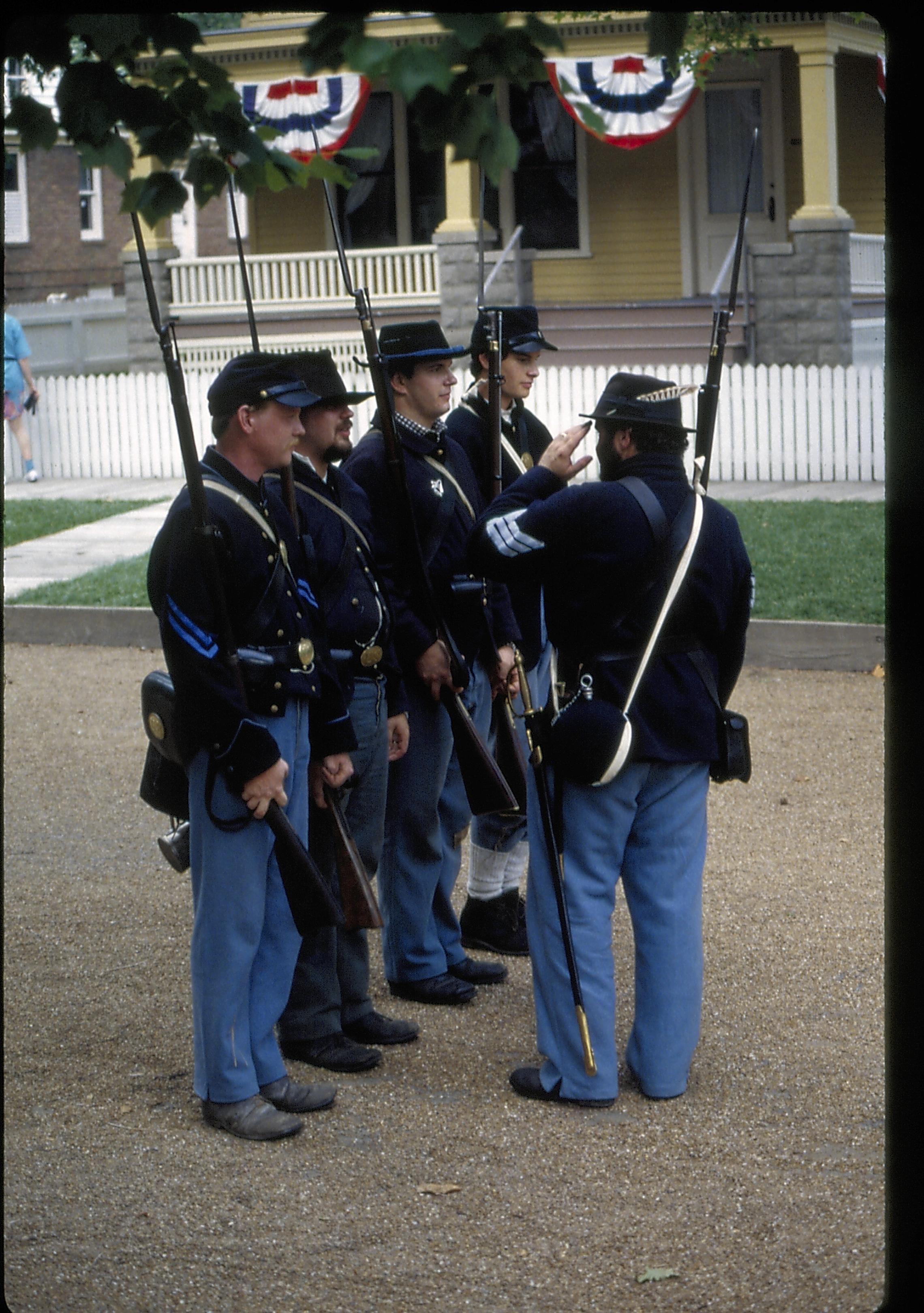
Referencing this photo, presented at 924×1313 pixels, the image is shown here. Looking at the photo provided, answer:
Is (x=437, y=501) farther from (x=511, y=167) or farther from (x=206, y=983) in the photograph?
(x=511, y=167)

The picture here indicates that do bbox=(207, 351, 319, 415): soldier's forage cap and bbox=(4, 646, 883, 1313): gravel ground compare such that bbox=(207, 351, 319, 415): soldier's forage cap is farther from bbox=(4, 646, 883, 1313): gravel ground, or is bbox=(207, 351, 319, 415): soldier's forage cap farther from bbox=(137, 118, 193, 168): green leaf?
bbox=(4, 646, 883, 1313): gravel ground

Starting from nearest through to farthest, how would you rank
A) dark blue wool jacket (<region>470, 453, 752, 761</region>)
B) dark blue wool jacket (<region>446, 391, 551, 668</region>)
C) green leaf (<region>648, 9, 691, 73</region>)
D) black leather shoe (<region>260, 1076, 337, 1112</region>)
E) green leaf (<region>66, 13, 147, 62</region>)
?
green leaf (<region>648, 9, 691, 73</region>)
green leaf (<region>66, 13, 147, 62</region>)
dark blue wool jacket (<region>470, 453, 752, 761</region>)
black leather shoe (<region>260, 1076, 337, 1112</region>)
dark blue wool jacket (<region>446, 391, 551, 668</region>)

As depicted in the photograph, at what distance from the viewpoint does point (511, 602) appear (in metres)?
6.07

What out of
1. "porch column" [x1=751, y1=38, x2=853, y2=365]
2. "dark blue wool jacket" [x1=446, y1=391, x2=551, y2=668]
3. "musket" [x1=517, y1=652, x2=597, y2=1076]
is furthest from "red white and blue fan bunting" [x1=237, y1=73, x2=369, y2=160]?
"musket" [x1=517, y1=652, x2=597, y2=1076]

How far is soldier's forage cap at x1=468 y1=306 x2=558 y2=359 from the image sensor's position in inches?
233

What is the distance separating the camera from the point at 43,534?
15.4 metres

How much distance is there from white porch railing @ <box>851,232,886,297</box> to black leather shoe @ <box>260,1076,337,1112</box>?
16024mm

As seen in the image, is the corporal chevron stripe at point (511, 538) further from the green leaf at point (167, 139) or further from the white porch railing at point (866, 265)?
the white porch railing at point (866, 265)

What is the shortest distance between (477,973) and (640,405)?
2205 millimetres

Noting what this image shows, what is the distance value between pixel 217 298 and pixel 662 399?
1756cm

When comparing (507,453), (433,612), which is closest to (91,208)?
(507,453)

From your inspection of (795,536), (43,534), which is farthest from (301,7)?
(43,534)

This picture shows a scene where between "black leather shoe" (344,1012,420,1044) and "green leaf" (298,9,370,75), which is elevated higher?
"green leaf" (298,9,370,75)

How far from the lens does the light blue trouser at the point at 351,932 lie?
4.86 meters
